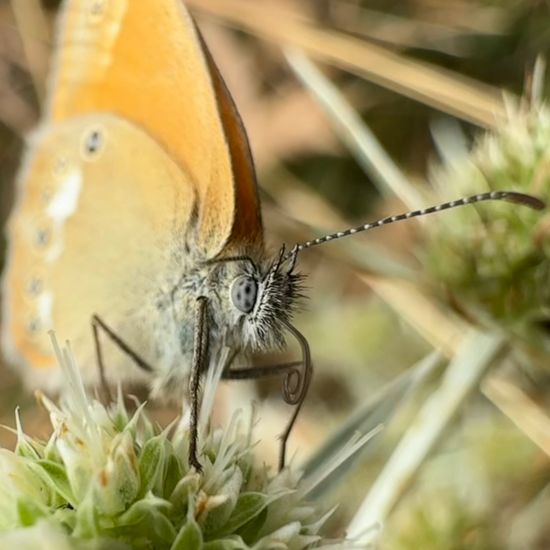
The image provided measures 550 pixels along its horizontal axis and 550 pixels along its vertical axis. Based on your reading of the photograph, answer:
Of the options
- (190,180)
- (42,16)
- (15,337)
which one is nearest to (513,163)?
(190,180)

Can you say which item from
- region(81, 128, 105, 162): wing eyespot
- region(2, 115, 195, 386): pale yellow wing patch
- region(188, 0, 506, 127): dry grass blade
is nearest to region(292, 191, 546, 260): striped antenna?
region(2, 115, 195, 386): pale yellow wing patch

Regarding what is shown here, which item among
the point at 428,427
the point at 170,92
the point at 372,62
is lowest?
the point at 428,427

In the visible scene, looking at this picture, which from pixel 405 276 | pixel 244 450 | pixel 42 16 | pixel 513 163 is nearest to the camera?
pixel 244 450

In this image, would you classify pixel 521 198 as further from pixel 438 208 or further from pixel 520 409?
pixel 520 409

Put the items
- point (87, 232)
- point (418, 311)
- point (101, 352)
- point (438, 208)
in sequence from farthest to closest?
point (418, 311) → point (87, 232) → point (101, 352) → point (438, 208)

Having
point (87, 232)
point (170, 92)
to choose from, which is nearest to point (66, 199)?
point (87, 232)

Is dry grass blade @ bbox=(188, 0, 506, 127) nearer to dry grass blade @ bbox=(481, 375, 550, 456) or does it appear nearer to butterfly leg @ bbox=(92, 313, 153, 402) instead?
dry grass blade @ bbox=(481, 375, 550, 456)

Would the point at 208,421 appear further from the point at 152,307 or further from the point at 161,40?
the point at 161,40
